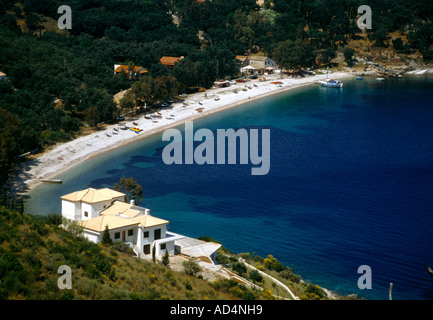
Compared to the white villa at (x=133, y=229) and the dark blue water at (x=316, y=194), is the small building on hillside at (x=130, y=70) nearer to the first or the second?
the dark blue water at (x=316, y=194)

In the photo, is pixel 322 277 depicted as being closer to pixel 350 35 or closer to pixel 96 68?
pixel 96 68

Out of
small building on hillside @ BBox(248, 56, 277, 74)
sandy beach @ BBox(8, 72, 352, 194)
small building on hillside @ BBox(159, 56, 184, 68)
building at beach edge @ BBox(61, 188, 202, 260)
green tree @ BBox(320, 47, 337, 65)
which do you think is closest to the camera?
building at beach edge @ BBox(61, 188, 202, 260)

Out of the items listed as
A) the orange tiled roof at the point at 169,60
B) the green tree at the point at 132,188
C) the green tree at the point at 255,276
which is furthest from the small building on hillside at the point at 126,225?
the orange tiled roof at the point at 169,60

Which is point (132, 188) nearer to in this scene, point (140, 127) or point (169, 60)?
point (140, 127)

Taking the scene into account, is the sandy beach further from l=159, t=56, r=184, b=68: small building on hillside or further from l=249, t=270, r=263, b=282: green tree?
l=249, t=270, r=263, b=282: green tree

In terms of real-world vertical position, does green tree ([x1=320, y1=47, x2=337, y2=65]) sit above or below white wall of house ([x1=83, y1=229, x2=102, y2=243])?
above

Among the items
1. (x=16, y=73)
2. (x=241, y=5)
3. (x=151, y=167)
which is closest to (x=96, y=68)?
(x=16, y=73)

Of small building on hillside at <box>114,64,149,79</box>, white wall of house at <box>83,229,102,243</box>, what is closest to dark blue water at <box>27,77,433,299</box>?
white wall of house at <box>83,229,102,243</box>

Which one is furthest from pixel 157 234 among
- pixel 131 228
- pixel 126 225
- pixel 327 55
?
pixel 327 55
